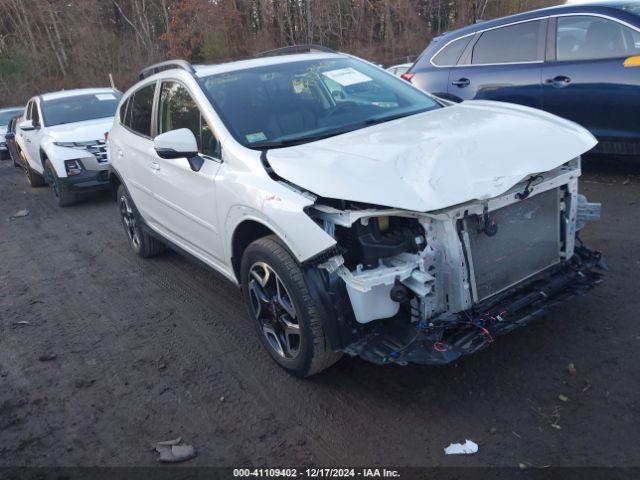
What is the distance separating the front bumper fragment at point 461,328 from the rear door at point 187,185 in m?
1.45

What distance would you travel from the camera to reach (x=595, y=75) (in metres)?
5.89

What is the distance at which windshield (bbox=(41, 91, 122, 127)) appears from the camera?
9672mm

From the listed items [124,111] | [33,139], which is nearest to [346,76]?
[124,111]

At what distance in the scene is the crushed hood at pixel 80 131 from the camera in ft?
28.8

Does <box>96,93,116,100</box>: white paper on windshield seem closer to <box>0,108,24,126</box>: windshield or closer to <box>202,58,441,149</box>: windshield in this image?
<box>202,58,441,149</box>: windshield

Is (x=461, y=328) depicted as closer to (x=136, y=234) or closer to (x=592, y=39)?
(x=136, y=234)

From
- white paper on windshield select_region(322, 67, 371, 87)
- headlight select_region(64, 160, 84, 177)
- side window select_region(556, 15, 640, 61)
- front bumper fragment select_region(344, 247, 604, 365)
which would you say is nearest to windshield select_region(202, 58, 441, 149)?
white paper on windshield select_region(322, 67, 371, 87)

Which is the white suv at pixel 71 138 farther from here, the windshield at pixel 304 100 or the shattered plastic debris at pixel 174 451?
the shattered plastic debris at pixel 174 451

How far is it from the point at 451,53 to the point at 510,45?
82 centimetres

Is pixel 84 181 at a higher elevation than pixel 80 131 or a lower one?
lower

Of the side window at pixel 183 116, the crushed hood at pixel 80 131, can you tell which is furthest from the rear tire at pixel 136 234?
the crushed hood at pixel 80 131

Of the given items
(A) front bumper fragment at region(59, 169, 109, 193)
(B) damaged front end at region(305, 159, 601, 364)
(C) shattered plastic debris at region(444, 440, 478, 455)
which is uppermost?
(B) damaged front end at region(305, 159, 601, 364)

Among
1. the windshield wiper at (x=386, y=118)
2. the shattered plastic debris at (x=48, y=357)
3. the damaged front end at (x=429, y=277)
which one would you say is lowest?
the shattered plastic debris at (x=48, y=357)

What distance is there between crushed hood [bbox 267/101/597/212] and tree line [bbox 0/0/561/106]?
101 ft
